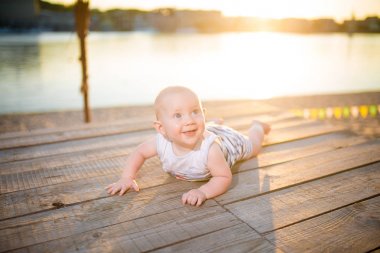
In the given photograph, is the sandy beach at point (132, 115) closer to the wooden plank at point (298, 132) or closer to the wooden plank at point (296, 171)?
the wooden plank at point (298, 132)

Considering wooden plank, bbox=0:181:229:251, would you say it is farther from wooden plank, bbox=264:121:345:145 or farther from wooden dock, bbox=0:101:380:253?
wooden plank, bbox=264:121:345:145

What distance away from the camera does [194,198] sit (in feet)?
5.91

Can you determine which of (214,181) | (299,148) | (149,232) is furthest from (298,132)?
(149,232)

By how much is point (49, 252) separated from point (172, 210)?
659 millimetres

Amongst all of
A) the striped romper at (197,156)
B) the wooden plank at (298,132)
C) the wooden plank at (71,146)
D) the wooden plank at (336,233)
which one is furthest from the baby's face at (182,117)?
the wooden plank at (298,132)

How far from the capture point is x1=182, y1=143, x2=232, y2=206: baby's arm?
1.83 meters

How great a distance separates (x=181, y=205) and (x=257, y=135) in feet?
4.08

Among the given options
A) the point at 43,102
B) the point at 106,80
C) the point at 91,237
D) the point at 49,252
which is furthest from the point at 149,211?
the point at 106,80

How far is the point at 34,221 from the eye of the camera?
1.64 meters

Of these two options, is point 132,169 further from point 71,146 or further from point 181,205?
point 71,146

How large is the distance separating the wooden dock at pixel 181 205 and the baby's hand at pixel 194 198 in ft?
0.15

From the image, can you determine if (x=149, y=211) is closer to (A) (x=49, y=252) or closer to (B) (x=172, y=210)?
(B) (x=172, y=210)

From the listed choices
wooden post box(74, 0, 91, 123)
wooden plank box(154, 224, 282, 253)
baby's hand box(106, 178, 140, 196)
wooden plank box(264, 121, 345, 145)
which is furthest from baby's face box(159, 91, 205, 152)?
wooden post box(74, 0, 91, 123)

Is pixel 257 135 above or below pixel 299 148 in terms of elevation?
above
